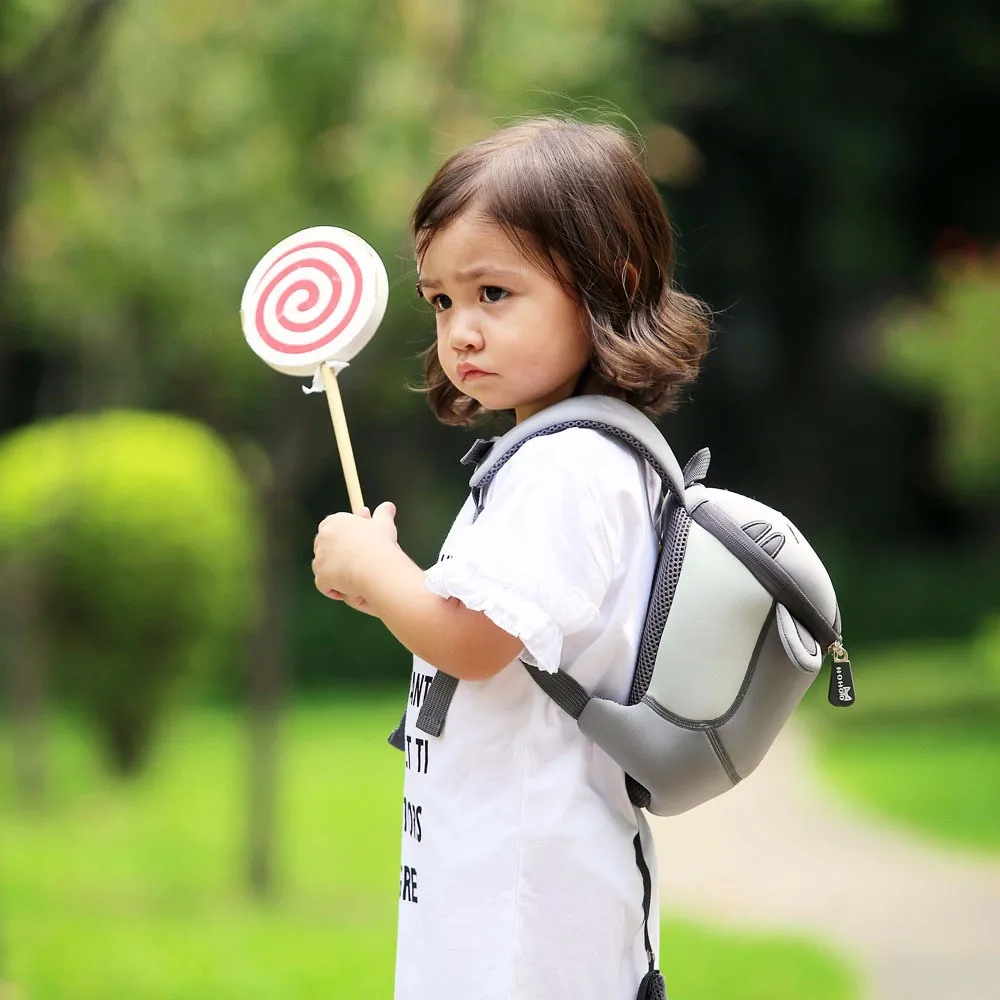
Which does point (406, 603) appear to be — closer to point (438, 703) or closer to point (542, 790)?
point (438, 703)

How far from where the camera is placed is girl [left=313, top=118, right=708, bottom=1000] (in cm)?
143

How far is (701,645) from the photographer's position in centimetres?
147

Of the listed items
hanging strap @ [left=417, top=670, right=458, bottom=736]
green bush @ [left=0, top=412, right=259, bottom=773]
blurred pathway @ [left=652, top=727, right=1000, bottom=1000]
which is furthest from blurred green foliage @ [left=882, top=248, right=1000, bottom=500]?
hanging strap @ [left=417, top=670, right=458, bottom=736]

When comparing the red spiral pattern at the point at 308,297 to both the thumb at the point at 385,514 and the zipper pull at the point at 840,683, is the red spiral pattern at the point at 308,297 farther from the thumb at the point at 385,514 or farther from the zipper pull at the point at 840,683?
the zipper pull at the point at 840,683

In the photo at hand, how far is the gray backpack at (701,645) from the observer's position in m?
1.46

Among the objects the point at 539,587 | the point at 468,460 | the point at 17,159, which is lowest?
the point at 539,587

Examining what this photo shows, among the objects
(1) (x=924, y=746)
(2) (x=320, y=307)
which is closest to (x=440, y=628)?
(2) (x=320, y=307)

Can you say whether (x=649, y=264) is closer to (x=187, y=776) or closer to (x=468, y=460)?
(x=468, y=460)

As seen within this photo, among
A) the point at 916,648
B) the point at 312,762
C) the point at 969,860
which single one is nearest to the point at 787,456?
the point at 916,648

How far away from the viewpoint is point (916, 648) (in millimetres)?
11781

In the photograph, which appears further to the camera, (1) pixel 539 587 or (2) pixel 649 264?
(2) pixel 649 264

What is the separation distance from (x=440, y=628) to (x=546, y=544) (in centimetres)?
13

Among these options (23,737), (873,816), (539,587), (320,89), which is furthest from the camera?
(23,737)

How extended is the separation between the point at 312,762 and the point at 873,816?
9.75ft
